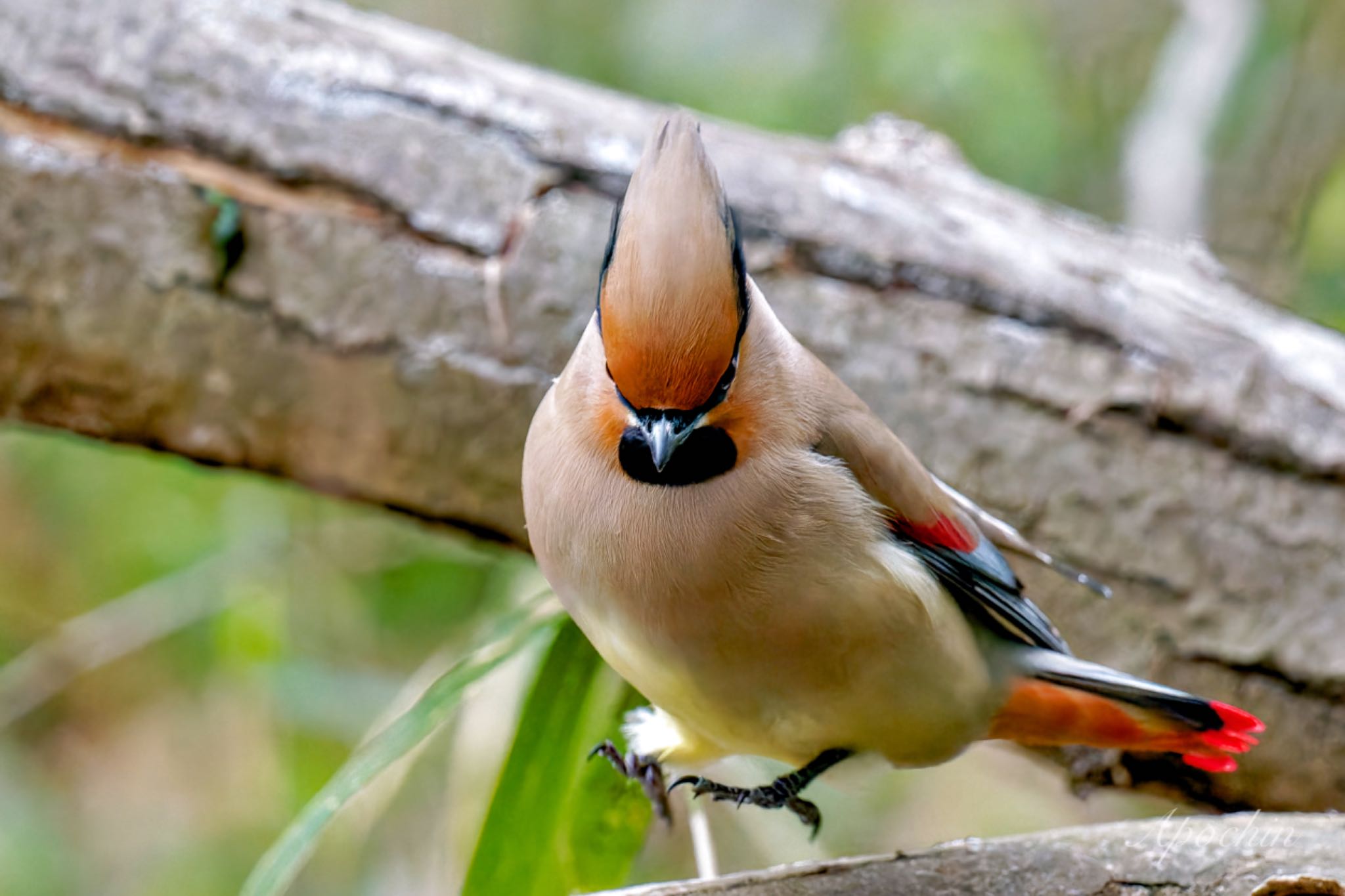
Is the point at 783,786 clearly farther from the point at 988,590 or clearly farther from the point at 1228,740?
the point at 1228,740

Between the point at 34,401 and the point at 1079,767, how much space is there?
2560mm

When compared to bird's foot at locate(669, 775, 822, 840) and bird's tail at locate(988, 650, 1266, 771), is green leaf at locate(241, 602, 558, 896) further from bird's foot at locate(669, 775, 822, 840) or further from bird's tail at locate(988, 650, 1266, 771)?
bird's tail at locate(988, 650, 1266, 771)

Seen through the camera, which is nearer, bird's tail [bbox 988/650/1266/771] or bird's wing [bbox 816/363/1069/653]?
bird's wing [bbox 816/363/1069/653]

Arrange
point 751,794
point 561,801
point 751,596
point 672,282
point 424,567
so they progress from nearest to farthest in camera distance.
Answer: point 672,282, point 751,596, point 751,794, point 561,801, point 424,567

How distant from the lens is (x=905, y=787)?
4949 mm

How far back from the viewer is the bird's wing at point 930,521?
7.36 feet

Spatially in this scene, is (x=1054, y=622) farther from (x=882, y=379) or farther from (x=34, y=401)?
(x=34, y=401)

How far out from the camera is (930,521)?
7.66ft

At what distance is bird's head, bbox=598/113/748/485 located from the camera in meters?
1.79

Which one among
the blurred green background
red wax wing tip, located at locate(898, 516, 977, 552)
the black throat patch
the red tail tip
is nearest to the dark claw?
red wax wing tip, located at locate(898, 516, 977, 552)

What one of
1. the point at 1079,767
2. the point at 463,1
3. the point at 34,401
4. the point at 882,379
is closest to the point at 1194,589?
the point at 1079,767

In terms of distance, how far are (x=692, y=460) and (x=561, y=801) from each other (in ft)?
3.65

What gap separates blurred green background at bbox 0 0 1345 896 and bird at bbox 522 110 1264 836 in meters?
1.45

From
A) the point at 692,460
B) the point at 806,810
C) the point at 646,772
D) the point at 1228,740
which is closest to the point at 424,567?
the point at 646,772
